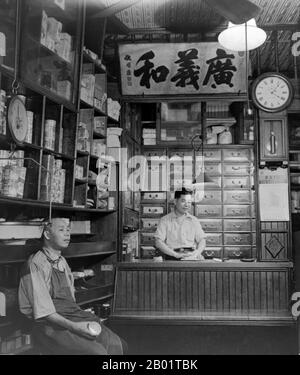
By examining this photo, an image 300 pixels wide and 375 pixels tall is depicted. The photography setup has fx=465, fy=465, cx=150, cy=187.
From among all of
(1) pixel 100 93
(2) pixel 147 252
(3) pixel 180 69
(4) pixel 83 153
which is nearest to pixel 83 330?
(4) pixel 83 153

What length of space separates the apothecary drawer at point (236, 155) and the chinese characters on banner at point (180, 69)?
4.70 feet

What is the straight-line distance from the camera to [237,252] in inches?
220

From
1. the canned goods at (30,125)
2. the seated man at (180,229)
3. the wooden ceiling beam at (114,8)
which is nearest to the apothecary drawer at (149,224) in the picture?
the seated man at (180,229)

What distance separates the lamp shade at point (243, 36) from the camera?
3234 millimetres

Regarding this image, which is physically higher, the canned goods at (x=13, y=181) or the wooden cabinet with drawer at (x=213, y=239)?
the canned goods at (x=13, y=181)

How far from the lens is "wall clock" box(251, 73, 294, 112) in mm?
4172

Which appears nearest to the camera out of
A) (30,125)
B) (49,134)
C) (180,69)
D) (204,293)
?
(30,125)

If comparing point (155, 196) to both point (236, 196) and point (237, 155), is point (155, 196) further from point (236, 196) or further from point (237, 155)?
point (237, 155)

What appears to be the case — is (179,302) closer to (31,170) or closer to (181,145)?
(31,170)

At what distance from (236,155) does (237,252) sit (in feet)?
3.88

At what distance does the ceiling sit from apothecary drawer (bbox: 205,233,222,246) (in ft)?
7.07

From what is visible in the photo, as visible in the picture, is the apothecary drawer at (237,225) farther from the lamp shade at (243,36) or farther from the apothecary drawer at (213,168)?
the lamp shade at (243,36)

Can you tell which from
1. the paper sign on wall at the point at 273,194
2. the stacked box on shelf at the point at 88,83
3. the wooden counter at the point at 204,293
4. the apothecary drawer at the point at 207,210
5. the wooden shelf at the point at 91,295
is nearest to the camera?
the wooden shelf at the point at 91,295
